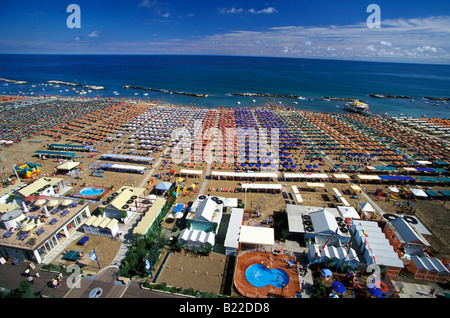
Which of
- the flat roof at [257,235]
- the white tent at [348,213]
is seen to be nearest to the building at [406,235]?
the white tent at [348,213]

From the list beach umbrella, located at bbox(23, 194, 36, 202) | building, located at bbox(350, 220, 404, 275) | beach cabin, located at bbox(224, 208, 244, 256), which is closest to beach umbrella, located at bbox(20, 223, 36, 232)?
beach umbrella, located at bbox(23, 194, 36, 202)

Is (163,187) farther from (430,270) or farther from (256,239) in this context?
(430,270)

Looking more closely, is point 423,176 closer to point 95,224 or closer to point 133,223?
point 133,223

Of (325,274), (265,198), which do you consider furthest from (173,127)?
(325,274)

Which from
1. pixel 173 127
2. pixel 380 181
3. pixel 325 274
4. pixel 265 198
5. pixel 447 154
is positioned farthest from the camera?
pixel 173 127

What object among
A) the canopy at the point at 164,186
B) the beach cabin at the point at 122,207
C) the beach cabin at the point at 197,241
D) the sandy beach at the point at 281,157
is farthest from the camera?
the canopy at the point at 164,186

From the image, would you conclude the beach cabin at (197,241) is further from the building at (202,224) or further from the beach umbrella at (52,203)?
the beach umbrella at (52,203)
